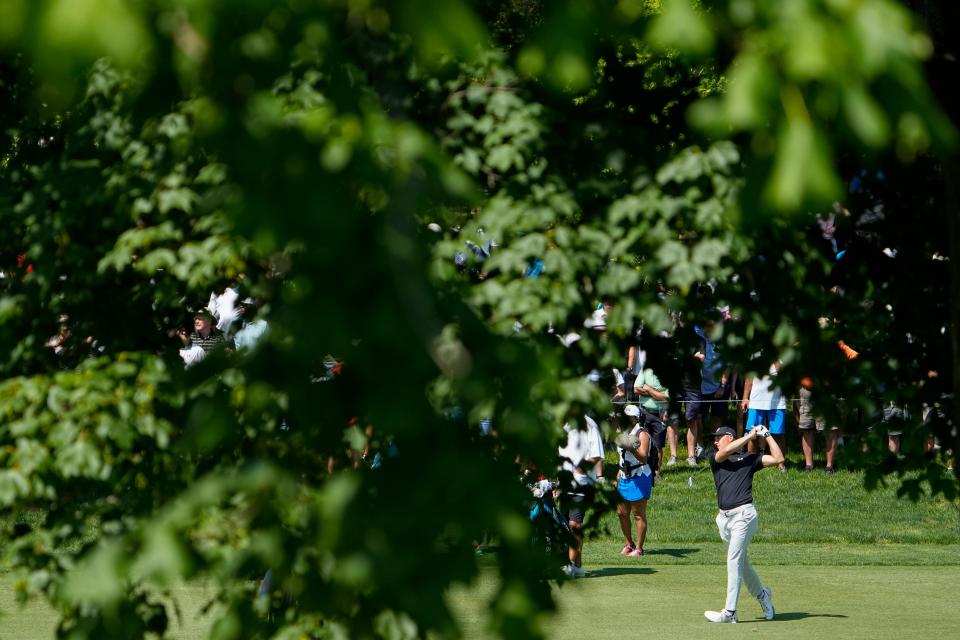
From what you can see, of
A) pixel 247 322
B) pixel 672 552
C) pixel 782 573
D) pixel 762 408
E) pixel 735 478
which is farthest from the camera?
pixel 762 408

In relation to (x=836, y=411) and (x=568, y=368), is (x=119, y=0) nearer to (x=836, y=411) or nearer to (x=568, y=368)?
(x=568, y=368)

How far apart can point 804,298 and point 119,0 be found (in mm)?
4076

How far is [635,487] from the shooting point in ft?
49.2

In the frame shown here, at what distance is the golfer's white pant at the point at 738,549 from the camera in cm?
1202

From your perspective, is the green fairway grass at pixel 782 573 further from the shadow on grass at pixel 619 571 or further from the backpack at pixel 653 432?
the backpack at pixel 653 432

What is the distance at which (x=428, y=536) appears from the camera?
2201 millimetres

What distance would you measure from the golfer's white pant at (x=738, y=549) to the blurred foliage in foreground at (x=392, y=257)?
5.72m

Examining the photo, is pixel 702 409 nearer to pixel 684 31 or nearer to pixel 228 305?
pixel 228 305

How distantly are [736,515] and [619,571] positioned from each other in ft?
8.05

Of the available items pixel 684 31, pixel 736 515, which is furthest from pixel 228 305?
pixel 736 515

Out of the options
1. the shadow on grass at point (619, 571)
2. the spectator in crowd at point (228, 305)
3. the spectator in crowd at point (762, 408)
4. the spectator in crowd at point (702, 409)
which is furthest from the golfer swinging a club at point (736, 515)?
the spectator in crowd at point (228, 305)

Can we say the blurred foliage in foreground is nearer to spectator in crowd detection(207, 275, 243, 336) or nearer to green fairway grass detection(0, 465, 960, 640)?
spectator in crowd detection(207, 275, 243, 336)

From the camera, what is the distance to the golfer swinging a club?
39.5ft

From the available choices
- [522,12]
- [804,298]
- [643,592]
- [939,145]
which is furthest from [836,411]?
[643,592]
